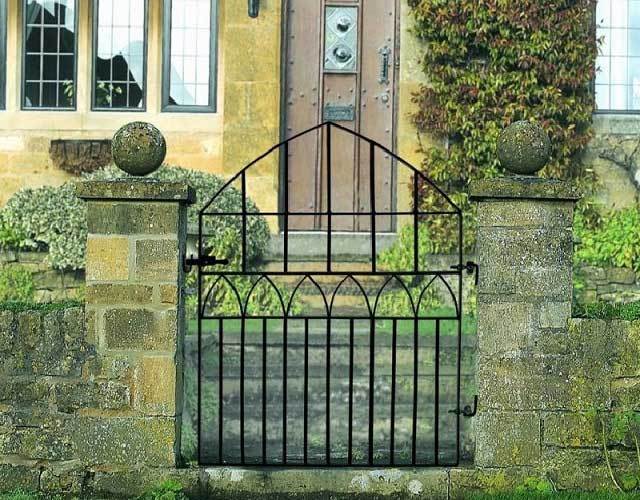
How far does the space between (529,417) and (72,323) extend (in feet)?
7.11

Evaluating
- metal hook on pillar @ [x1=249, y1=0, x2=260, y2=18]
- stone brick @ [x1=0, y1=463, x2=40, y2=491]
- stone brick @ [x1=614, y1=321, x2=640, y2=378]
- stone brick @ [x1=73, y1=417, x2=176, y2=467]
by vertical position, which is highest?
metal hook on pillar @ [x1=249, y1=0, x2=260, y2=18]

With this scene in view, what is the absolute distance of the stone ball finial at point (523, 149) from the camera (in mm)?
5645

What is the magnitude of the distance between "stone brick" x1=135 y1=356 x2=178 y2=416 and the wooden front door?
19.7ft

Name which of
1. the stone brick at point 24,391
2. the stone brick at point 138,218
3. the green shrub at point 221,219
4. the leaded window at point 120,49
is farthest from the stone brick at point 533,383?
the leaded window at point 120,49

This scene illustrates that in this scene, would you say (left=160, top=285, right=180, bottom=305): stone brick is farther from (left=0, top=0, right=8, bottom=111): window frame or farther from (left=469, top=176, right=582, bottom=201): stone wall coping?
(left=0, top=0, right=8, bottom=111): window frame

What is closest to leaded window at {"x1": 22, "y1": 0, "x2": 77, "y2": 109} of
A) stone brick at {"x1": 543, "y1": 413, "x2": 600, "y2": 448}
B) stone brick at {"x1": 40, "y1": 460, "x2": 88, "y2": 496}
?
stone brick at {"x1": 40, "y1": 460, "x2": 88, "y2": 496}

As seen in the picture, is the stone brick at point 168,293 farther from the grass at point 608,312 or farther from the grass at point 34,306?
the grass at point 608,312

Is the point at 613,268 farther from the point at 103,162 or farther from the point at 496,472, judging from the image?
the point at 496,472

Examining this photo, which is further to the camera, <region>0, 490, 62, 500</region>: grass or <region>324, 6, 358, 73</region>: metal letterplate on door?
<region>324, 6, 358, 73</region>: metal letterplate on door

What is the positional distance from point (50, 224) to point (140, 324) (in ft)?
17.9

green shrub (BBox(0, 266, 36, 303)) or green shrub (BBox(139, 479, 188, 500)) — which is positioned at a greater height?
green shrub (BBox(0, 266, 36, 303))

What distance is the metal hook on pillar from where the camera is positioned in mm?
11180

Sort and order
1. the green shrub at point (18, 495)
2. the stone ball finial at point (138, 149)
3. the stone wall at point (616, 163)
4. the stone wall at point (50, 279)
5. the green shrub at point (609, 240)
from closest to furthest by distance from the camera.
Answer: the green shrub at point (18, 495), the stone ball finial at point (138, 149), the stone wall at point (50, 279), the green shrub at point (609, 240), the stone wall at point (616, 163)

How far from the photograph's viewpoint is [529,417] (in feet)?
18.2
